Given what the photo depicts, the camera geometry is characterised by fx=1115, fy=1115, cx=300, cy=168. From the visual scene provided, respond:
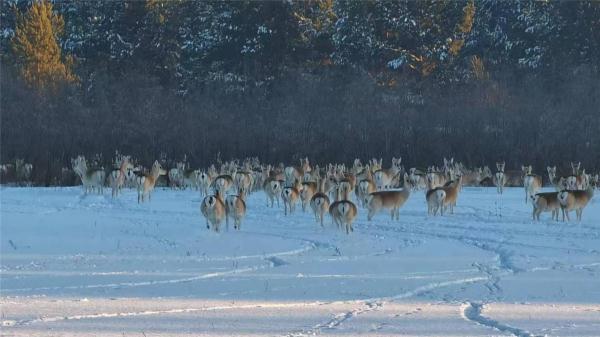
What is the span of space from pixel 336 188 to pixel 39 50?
30813mm

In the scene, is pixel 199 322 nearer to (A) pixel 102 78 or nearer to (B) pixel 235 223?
(B) pixel 235 223

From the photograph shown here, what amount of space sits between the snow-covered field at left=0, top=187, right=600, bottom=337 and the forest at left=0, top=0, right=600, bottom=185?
21.2m

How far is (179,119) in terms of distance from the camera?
150 feet

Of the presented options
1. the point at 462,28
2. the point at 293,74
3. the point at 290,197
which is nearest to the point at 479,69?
the point at 462,28

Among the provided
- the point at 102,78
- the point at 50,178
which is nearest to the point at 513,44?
the point at 102,78

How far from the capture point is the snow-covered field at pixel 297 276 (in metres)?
8.74

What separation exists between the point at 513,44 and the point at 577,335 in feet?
148

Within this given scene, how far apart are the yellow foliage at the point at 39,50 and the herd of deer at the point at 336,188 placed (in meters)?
18.0

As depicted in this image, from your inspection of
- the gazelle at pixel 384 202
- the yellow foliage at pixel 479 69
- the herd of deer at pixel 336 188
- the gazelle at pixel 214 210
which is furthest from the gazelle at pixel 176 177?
the yellow foliage at pixel 479 69

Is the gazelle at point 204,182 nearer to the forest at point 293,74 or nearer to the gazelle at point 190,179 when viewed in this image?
the gazelle at point 190,179

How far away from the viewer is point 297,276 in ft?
37.9

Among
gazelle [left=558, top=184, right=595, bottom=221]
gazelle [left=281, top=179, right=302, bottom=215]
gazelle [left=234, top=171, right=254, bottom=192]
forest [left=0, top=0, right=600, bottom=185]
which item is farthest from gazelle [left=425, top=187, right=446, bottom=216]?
forest [left=0, top=0, right=600, bottom=185]

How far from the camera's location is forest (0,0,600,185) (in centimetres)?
4162

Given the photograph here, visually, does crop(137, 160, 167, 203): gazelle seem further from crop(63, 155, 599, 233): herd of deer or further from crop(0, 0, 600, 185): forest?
crop(0, 0, 600, 185): forest
